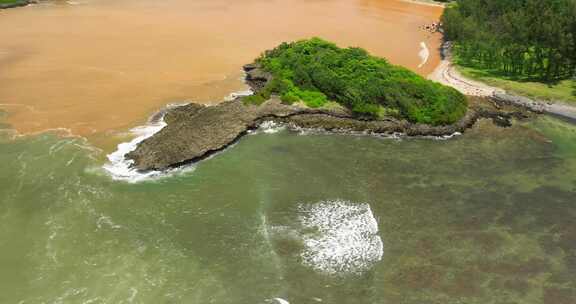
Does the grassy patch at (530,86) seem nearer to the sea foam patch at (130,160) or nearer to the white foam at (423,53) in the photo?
the white foam at (423,53)

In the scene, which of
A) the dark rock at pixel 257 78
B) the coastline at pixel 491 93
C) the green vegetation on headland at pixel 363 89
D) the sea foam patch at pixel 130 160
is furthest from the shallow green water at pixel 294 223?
the dark rock at pixel 257 78

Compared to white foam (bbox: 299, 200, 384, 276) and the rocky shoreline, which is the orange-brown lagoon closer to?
white foam (bbox: 299, 200, 384, 276)

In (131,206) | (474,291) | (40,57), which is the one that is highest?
(40,57)

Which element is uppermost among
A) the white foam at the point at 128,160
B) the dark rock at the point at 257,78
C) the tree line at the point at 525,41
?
the tree line at the point at 525,41

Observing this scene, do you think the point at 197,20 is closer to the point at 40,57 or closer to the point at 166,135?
the point at 40,57

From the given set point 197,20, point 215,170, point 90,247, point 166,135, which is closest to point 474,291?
point 215,170

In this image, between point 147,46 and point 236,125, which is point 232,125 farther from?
point 147,46

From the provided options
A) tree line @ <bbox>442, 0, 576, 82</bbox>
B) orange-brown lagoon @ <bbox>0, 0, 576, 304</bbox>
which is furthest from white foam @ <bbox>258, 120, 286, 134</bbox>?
tree line @ <bbox>442, 0, 576, 82</bbox>
